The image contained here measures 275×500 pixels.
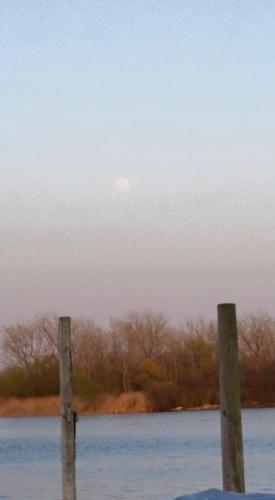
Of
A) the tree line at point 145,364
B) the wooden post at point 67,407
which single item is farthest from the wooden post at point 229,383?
the tree line at point 145,364

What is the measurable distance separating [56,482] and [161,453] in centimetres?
1109

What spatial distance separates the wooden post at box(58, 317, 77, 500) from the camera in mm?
15766

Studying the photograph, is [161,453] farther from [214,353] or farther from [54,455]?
[214,353]

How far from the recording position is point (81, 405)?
68.8 metres

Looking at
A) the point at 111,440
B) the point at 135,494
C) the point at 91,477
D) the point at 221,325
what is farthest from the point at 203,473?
the point at 111,440

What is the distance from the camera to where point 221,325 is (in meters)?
14.1

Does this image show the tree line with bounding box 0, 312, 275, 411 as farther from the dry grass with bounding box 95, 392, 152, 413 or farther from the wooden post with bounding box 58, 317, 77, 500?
the wooden post with bounding box 58, 317, 77, 500

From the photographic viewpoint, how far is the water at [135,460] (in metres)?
27.0

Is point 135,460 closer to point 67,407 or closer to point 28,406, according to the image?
point 67,407

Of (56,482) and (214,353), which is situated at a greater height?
(214,353)

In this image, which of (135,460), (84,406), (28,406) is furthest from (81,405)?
(135,460)

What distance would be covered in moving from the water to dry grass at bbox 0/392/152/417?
265 centimetres

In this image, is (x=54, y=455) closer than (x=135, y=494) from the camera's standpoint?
No

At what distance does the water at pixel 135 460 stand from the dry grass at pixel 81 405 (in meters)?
2.65
